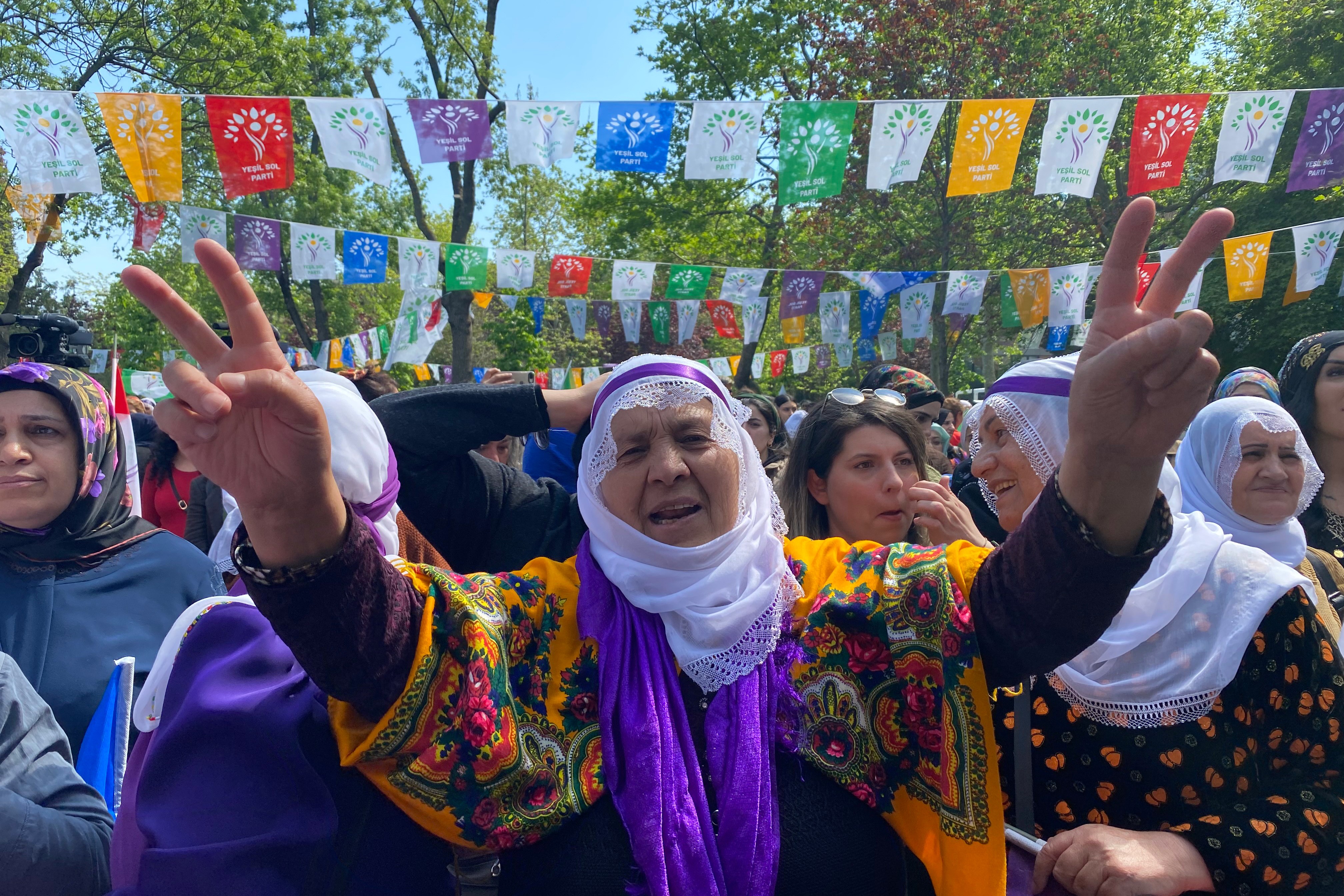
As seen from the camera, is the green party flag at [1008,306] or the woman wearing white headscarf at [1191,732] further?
the green party flag at [1008,306]

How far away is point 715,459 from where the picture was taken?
6.17ft

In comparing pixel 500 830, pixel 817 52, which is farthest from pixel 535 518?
pixel 817 52

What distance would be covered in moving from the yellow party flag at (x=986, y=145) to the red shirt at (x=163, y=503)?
7142 mm

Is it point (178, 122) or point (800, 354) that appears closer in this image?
point (178, 122)

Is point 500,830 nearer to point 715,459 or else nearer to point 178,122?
point 715,459

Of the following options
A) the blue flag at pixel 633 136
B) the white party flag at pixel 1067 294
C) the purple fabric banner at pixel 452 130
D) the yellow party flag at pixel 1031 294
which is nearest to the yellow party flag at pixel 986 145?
the blue flag at pixel 633 136

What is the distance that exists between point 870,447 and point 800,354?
16.2 metres

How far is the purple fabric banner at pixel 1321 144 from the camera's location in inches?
333

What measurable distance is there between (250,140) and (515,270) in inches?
189

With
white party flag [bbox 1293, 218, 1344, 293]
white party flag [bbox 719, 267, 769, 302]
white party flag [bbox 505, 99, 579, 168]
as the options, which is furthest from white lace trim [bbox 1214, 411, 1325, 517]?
white party flag [bbox 719, 267, 769, 302]

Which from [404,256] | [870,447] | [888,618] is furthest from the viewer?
[404,256]

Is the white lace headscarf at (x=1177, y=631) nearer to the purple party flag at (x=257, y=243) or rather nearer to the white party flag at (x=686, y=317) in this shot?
the purple party flag at (x=257, y=243)

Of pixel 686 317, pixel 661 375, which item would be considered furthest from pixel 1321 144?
pixel 661 375

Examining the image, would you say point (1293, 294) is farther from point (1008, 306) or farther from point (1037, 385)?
point (1037, 385)
